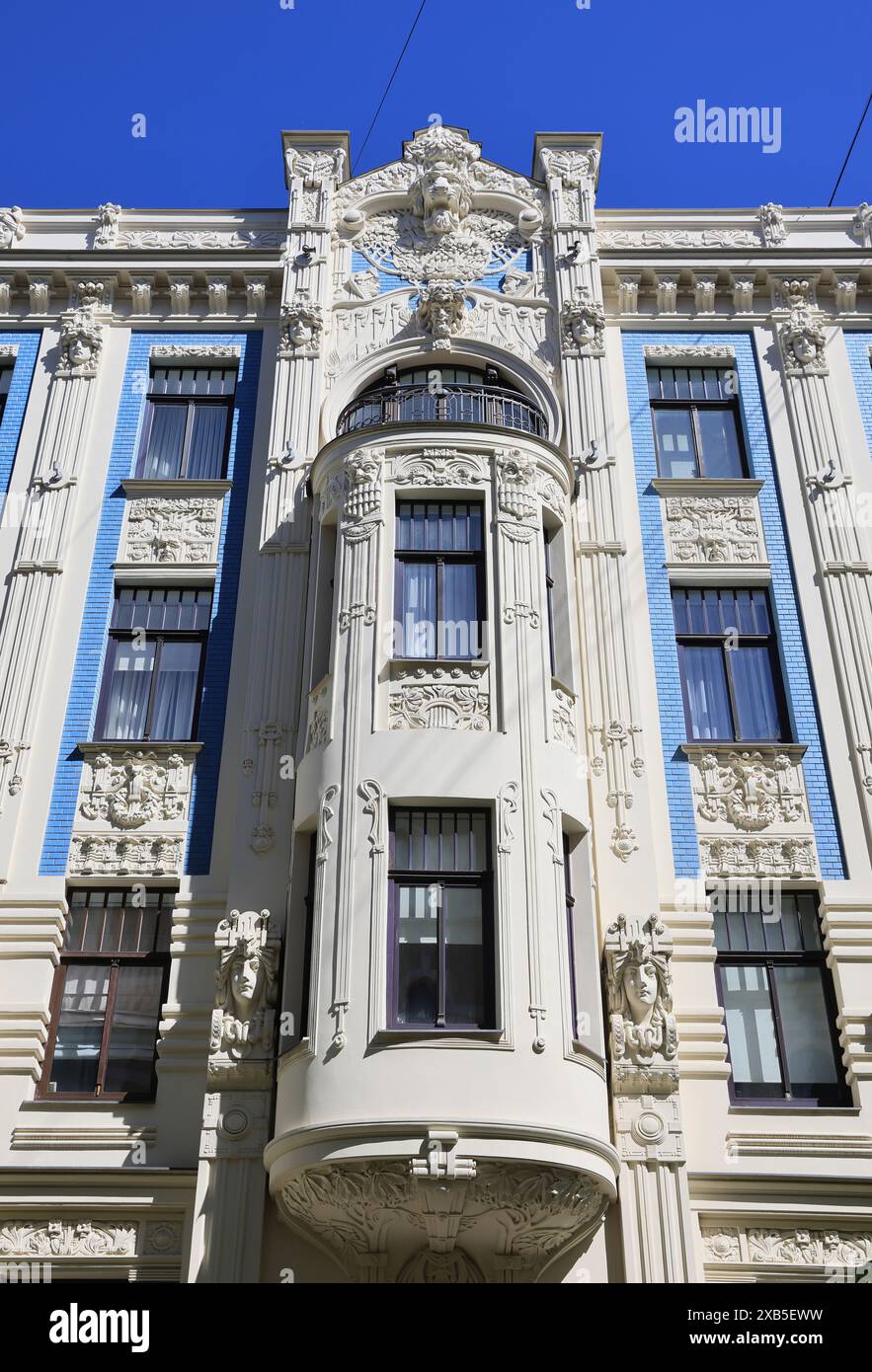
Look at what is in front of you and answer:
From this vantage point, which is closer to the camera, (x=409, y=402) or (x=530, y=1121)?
(x=530, y=1121)

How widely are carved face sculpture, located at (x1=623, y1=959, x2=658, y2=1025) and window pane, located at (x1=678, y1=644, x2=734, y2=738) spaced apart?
4.25 meters

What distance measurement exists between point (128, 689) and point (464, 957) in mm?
7009

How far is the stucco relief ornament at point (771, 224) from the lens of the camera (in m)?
23.8

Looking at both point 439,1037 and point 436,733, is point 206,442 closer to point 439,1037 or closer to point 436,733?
point 436,733

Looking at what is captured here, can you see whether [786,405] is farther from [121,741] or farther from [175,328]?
[121,741]

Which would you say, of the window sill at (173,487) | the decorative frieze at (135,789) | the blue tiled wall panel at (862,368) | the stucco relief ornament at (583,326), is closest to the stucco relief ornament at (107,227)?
the window sill at (173,487)

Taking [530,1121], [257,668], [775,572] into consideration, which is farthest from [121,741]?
[775,572]

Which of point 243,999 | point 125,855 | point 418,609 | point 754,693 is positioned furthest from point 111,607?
point 754,693

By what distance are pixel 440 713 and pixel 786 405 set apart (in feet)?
30.4

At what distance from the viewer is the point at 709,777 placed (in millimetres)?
17969

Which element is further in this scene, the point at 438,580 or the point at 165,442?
the point at 165,442

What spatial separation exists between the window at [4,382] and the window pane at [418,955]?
→ 39.5 ft

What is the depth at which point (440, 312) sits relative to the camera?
72.7ft

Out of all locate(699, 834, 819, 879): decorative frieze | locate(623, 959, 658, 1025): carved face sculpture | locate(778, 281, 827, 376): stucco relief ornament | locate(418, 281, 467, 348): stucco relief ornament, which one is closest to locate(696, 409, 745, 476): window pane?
locate(778, 281, 827, 376): stucco relief ornament
